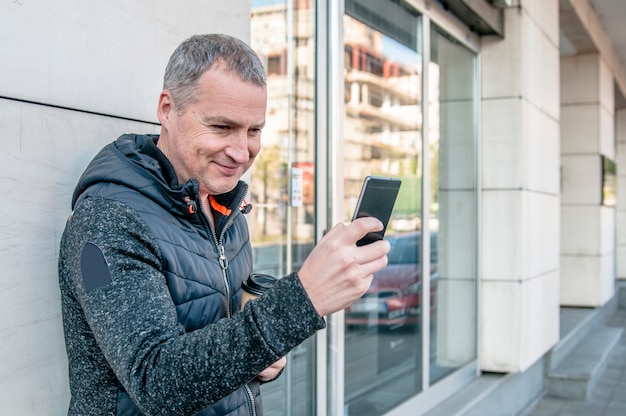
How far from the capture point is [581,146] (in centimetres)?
1177

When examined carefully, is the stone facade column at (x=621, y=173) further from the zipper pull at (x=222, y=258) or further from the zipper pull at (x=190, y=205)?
the zipper pull at (x=190, y=205)

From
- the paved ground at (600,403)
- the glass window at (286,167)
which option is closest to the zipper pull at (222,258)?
the glass window at (286,167)

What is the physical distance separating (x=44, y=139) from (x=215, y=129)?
53cm

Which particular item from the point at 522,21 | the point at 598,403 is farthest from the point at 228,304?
the point at 598,403

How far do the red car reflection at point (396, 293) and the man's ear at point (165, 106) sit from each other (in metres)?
2.90

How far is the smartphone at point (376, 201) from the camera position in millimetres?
1389

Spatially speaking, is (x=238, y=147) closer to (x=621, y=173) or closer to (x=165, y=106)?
(x=165, y=106)

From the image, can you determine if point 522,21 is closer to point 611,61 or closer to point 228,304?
point 228,304

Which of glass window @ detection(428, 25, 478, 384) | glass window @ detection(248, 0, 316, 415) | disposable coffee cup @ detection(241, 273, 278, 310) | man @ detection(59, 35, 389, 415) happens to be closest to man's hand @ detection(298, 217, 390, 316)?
man @ detection(59, 35, 389, 415)

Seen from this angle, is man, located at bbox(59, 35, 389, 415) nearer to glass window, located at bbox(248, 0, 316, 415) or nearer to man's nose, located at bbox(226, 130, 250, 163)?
man's nose, located at bbox(226, 130, 250, 163)

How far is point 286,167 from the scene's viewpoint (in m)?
Answer: 3.84

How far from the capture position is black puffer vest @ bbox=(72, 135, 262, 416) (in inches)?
59.6

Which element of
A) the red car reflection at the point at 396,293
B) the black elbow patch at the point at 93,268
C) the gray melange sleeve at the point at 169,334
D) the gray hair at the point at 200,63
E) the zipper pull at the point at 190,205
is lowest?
the red car reflection at the point at 396,293

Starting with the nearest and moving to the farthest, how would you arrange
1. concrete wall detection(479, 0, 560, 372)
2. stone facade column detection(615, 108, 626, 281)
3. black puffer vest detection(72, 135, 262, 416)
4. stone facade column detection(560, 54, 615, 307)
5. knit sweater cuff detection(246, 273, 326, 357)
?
knit sweater cuff detection(246, 273, 326, 357)
black puffer vest detection(72, 135, 262, 416)
concrete wall detection(479, 0, 560, 372)
stone facade column detection(560, 54, 615, 307)
stone facade column detection(615, 108, 626, 281)
